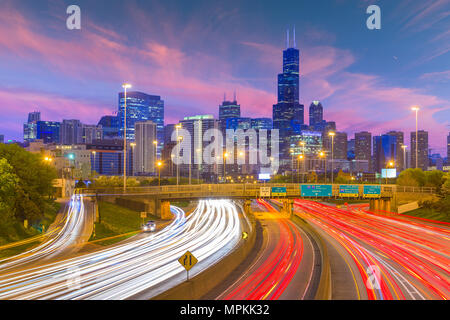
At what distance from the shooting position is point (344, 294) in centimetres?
2339

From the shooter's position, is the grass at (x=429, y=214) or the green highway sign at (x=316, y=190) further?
the green highway sign at (x=316, y=190)

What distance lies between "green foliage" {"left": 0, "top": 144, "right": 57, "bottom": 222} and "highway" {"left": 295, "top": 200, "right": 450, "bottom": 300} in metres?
35.6

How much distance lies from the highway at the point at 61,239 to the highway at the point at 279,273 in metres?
16.8

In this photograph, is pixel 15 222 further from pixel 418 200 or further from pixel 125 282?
pixel 418 200

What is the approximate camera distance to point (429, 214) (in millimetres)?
63312

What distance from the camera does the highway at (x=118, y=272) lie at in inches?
844

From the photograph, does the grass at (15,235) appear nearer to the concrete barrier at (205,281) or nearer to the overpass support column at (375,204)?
the concrete barrier at (205,281)

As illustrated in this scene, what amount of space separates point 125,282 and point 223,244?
1771 centimetres

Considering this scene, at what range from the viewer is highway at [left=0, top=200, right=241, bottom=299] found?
21.4 m

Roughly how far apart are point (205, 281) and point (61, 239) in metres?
24.2

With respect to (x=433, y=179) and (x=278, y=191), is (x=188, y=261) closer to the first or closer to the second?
(x=278, y=191)

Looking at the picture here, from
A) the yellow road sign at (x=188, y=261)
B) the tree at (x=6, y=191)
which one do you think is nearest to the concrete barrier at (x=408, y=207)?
the yellow road sign at (x=188, y=261)

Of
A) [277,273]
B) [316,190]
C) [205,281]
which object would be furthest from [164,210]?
[205,281]
